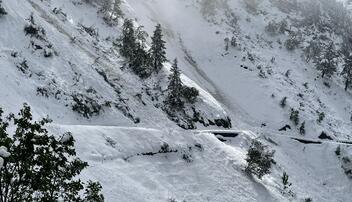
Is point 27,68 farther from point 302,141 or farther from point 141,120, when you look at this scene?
point 302,141

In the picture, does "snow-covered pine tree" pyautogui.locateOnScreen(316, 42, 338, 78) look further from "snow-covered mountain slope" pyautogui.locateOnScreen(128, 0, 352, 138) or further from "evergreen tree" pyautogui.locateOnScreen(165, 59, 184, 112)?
"evergreen tree" pyautogui.locateOnScreen(165, 59, 184, 112)

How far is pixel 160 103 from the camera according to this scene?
135 ft

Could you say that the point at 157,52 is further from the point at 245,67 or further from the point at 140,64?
the point at 245,67

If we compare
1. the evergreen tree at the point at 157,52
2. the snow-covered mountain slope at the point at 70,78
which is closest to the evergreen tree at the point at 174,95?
the snow-covered mountain slope at the point at 70,78

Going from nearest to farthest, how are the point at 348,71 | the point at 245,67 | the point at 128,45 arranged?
the point at 128,45 → the point at 245,67 → the point at 348,71

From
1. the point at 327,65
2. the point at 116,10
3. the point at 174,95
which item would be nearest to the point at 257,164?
the point at 174,95

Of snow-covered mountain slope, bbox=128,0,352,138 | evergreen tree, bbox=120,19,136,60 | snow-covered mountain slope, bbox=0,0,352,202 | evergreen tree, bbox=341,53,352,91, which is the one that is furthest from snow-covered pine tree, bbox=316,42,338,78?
evergreen tree, bbox=120,19,136,60

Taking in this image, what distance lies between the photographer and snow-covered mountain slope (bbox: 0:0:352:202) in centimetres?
2897

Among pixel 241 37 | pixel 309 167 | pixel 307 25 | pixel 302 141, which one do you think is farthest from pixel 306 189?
pixel 307 25

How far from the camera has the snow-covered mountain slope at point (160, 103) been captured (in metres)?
29.0

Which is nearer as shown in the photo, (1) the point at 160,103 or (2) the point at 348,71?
(1) the point at 160,103

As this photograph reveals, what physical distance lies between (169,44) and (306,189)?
30.8 m

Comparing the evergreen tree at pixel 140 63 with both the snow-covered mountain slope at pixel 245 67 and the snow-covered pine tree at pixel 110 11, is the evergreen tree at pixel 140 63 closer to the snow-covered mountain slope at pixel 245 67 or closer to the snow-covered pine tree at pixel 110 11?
the snow-covered pine tree at pixel 110 11

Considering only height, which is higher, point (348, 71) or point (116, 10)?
point (348, 71)
